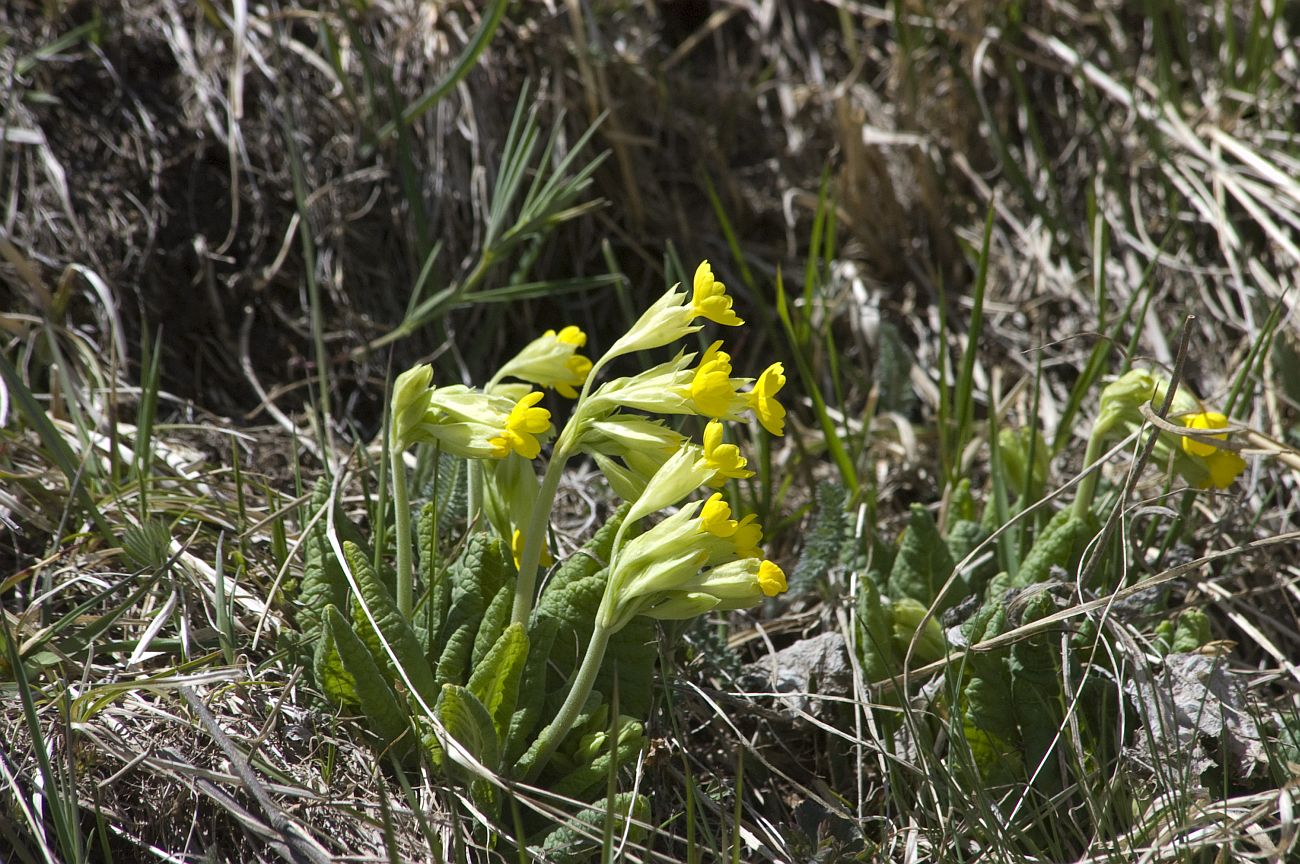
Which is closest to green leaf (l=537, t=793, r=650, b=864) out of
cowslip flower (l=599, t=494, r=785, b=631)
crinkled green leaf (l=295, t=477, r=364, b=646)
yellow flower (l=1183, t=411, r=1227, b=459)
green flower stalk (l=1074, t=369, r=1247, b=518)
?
cowslip flower (l=599, t=494, r=785, b=631)

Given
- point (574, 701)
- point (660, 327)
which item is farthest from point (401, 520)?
point (660, 327)

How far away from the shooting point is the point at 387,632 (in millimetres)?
1528

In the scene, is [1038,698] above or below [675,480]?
below

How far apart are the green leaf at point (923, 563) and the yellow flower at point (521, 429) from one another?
30.7 inches

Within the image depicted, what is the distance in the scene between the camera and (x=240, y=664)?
1.60 meters

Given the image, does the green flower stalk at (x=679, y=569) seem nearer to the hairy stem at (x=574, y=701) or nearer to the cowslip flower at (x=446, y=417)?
the hairy stem at (x=574, y=701)

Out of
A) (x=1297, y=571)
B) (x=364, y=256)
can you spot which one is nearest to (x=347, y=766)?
(x=364, y=256)

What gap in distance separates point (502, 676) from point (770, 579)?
0.40 m

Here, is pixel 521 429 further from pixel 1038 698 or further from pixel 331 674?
pixel 1038 698

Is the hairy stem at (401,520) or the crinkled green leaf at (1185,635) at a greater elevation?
the hairy stem at (401,520)

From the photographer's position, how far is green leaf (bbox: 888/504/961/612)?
192 centimetres

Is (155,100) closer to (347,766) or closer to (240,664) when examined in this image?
(240,664)

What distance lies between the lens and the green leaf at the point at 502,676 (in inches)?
57.9

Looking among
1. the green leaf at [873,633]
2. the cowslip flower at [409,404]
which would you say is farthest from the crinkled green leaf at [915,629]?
the cowslip flower at [409,404]
